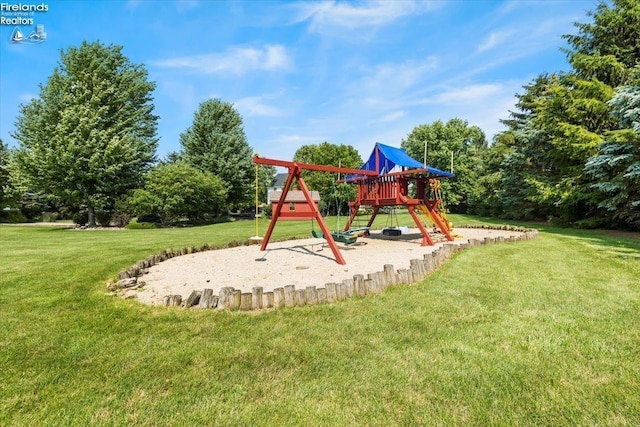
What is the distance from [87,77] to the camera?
25.8m

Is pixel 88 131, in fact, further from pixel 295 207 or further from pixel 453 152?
pixel 453 152

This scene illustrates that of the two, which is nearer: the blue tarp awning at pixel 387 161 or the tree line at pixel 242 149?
the blue tarp awning at pixel 387 161

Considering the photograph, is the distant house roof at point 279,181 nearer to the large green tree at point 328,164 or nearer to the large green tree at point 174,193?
the large green tree at point 328,164

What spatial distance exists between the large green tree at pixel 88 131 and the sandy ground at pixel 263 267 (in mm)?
20479

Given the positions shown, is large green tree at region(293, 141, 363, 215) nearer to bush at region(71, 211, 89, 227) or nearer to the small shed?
the small shed

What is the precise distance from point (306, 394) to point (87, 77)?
3218 cm

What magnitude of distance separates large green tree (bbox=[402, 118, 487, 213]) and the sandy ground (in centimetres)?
3089

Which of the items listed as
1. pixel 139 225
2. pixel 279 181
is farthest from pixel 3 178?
pixel 279 181

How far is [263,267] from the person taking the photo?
7883 mm

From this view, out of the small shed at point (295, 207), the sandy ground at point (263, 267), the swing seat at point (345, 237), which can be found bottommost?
the sandy ground at point (263, 267)

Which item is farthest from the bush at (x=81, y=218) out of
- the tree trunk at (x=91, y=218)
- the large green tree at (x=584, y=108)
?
the large green tree at (x=584, y=108)

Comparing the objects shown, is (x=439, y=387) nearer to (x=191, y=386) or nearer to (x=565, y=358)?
(x=565, y=358)

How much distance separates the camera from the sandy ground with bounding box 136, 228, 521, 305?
627 cm

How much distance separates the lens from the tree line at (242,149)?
15.8 metres
